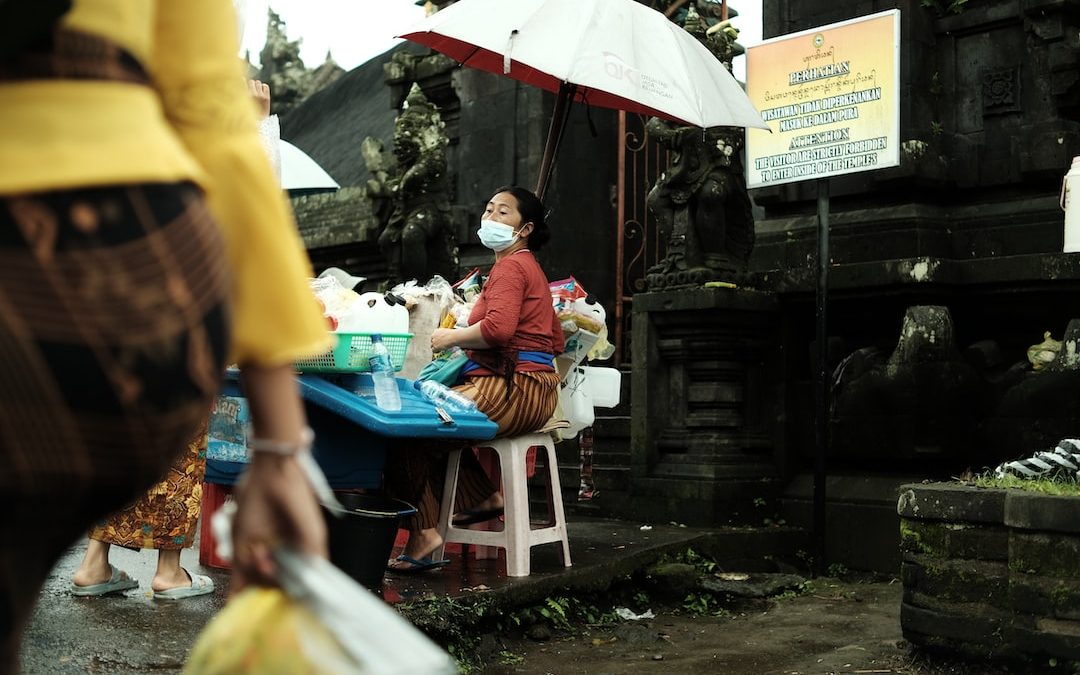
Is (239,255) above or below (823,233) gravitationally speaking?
below

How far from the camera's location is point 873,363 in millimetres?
7953

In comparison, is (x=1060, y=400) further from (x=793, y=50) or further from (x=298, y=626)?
(x=298, y=626)

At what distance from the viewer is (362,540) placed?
527 cm

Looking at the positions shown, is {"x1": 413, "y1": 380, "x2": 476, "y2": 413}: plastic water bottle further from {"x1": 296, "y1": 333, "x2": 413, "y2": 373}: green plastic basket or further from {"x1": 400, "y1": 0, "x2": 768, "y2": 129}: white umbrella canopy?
{"x1": 400, "y1": 0, "x2": 768, "y2": 129}: white umbrella canopy

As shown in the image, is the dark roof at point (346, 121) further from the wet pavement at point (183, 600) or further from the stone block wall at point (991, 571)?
the stone block wall at point (991, 571)

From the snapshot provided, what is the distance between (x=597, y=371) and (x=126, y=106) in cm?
573

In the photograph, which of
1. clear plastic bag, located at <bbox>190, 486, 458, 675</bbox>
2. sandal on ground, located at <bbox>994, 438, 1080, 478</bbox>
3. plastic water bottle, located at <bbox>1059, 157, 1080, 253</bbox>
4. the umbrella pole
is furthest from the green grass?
clear plastic bag, located at <bbox>190, 486, 458, 675</bbox>

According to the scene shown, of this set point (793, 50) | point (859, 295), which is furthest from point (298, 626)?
point (859, 295)

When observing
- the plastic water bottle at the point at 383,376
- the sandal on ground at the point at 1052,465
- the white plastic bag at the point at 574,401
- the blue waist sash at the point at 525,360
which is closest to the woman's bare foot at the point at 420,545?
the blue waist sash at the point at 525,360

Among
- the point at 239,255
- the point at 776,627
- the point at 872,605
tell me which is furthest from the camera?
the point at 872,605

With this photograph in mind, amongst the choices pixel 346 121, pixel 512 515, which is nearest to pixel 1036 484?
pixel 512 515

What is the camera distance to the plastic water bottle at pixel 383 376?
543 centimetres

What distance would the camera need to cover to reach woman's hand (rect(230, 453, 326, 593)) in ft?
4.59

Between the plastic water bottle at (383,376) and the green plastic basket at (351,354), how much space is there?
2 centimetres
